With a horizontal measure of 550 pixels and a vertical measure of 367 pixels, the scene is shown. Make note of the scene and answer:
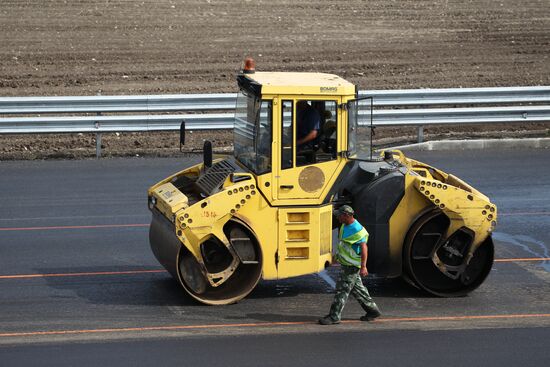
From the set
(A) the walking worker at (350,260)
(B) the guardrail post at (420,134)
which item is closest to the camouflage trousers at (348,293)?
(A) the walking worker at (350,260)

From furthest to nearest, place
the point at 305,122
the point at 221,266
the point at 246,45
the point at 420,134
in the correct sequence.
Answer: the point at 246,45, the point at 420,134, the point at 221,266, the point at 305,122

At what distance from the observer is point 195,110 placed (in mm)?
21516

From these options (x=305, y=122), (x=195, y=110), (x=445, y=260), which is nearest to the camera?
(x=305, y=122)

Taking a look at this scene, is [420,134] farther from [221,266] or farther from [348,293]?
[348,293]

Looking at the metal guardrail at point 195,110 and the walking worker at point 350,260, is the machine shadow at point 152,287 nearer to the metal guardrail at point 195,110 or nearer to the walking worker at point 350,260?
the walking worker at point 350,260

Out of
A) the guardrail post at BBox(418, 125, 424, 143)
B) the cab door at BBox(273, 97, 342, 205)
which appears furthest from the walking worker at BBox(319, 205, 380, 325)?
the guardrail post at BBox(418, 125, 424, 143)

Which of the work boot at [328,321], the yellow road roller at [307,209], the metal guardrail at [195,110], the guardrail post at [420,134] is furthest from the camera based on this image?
the guardrail post at [420,134]

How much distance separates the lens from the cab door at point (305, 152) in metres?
12.0

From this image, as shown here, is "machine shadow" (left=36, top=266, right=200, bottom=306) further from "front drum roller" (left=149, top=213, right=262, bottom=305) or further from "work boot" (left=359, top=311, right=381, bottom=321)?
"work boot" (left=359, top=311, right=381, bottom=321)

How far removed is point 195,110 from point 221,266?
9661 millimetres

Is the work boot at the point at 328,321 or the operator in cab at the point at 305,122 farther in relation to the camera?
the operator in cab at the point at 305,122

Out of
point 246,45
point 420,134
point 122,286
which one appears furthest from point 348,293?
point 246,45

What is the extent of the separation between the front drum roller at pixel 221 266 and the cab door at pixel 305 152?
63 cm

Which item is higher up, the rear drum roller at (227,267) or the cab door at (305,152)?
the cab door at (305,152)
